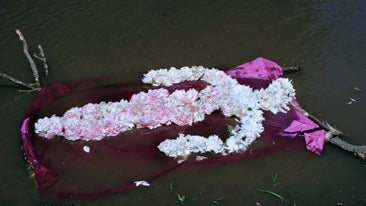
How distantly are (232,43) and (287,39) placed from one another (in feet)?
3.70

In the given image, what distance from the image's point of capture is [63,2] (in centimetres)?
885

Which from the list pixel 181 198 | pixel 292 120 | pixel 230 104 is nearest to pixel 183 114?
pixel 230 104

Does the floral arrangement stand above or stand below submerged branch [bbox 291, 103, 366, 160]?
above

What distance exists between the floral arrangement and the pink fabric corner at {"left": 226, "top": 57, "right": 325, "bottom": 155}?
1.00 ft

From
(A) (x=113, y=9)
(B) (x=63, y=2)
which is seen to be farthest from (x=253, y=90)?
(B) (x=63, y=2)

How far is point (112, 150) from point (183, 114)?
1.18 m

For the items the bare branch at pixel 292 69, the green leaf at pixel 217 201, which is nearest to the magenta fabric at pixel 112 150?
the green leaf at pixel 217 201

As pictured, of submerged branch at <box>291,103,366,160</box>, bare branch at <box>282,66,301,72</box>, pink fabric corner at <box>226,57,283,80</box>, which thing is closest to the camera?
submerged branch at <box>291,103,366,160</box>

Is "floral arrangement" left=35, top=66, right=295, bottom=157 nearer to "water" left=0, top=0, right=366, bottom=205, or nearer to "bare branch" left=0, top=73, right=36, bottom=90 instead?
"water" left=0, top=0, right=366, bottom=205

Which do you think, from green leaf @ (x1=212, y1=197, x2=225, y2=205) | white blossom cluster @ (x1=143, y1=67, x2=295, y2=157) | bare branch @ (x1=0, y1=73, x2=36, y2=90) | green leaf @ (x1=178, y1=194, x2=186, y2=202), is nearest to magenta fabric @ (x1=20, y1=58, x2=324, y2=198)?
white blossom cluster @ (x1=143, y1=67, x2=295, y2=157)

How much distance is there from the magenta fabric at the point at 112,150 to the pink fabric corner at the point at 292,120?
0.01 m

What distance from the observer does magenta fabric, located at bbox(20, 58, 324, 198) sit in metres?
5.30

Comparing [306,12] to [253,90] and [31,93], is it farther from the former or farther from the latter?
[31,93]

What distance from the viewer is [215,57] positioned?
7512mm
